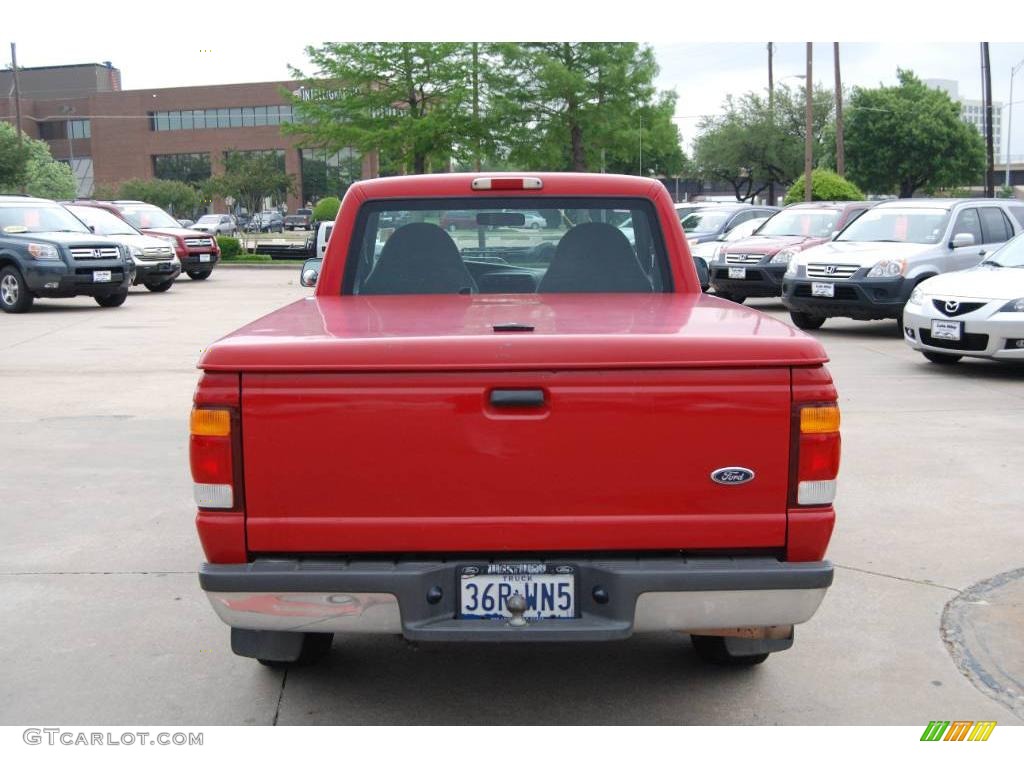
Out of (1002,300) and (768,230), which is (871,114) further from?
(1002,300)

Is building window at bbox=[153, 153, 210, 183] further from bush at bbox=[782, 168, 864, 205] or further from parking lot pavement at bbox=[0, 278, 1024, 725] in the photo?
parking lot pavement at bbox=[0, 278, 1024, 725]

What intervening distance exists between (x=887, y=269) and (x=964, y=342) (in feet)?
10.8

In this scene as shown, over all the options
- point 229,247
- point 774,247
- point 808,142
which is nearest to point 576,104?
point 808,142

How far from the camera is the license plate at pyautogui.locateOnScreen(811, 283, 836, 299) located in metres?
14.4

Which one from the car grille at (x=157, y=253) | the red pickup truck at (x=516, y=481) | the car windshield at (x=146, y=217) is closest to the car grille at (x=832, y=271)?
the red pickup truck at (x=516, y=481)

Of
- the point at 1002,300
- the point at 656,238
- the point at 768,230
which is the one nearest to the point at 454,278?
the point at 656,238

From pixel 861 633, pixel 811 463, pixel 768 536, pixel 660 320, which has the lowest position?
pixel 861 633

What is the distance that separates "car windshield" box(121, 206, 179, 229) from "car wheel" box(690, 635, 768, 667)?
2445 centimetres

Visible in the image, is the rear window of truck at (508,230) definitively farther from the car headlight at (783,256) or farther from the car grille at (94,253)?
the car grille at (94,253)

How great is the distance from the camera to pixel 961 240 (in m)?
14.7

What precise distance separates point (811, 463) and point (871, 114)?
210ft

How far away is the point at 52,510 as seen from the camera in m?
6.66

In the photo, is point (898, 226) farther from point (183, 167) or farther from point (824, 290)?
point (183, 167)
